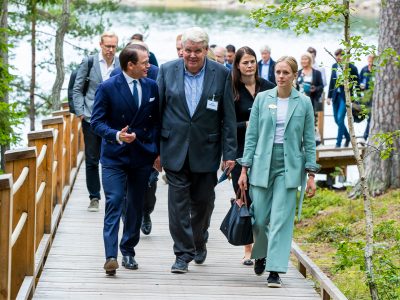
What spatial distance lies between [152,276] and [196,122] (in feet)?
4.14

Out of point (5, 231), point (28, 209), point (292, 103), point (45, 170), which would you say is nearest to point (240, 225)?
point (292, 103)

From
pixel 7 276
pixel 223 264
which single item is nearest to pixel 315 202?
pixel 223 264

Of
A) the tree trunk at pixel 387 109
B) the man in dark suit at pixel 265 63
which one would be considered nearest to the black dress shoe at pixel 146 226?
the tree trunk at pixel 387 109

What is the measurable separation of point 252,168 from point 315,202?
6797 millimetres

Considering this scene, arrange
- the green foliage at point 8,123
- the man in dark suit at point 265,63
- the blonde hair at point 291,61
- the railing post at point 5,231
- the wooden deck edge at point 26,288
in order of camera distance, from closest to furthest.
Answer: the railing post at point 5,231 → the wooden deck edge at point 26,288 → the blonde hair at point 291,61 → the green foliage at point 8,123 → the man in dark suit at point 265,63

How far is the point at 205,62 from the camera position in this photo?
8062 millimetres

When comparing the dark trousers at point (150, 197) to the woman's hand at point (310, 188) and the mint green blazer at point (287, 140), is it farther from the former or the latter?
the woman's hand at point (310, 188)

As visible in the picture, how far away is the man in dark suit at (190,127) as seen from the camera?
7969 mm

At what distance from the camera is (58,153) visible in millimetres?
10836

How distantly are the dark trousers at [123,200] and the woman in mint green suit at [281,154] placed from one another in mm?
899

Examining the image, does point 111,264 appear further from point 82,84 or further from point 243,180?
point 82,84

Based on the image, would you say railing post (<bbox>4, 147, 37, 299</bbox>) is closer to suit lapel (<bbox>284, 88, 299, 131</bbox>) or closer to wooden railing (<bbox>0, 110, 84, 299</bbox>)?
wooden railing (<bbox>0, 110, 84, 299</bbox>)

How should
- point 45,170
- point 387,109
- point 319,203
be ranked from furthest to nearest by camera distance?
point 319,203
point 387,109
point 45,170

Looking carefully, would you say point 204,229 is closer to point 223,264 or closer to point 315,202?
point 223,264
